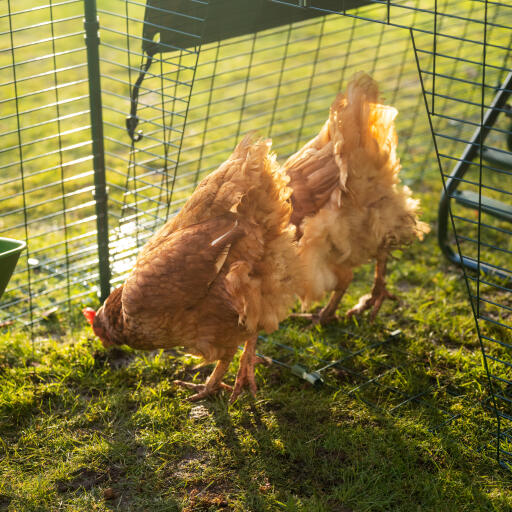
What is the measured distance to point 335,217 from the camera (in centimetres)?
319

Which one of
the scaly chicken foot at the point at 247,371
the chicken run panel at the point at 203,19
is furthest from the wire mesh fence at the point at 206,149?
the scaly chicken foot at the point at 247,371

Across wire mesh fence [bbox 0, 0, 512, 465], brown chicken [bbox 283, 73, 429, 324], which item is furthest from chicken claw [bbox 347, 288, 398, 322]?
brown chicken [bbox 283, 73, 429, 324]

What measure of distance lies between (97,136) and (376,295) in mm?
2017

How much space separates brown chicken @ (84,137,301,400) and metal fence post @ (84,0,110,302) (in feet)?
2.20

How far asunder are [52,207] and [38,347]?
176 centimetres

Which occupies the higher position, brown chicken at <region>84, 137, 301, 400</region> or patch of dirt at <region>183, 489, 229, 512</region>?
brown chicken at <region>84, 137, 301, 400</region>

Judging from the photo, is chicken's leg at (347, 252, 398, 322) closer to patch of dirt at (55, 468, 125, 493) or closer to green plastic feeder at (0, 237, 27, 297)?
patch of dirt at (55, 468, 125, 493)

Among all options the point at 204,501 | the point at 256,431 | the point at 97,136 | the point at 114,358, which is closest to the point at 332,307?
the point at 256,431

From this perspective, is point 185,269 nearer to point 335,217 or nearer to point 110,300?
point 110,300

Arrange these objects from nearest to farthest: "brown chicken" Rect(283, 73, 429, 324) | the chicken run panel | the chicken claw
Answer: the chicken run panel → "brown chicken" Rect(283, 73, 429, 324) → the chicken claw

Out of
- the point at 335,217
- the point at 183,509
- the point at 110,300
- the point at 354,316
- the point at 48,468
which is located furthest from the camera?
the point at 354,316

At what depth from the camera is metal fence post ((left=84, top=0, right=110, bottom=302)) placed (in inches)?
124

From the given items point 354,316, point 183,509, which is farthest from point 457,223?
point 183,509

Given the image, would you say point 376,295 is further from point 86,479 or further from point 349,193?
point 86,479
